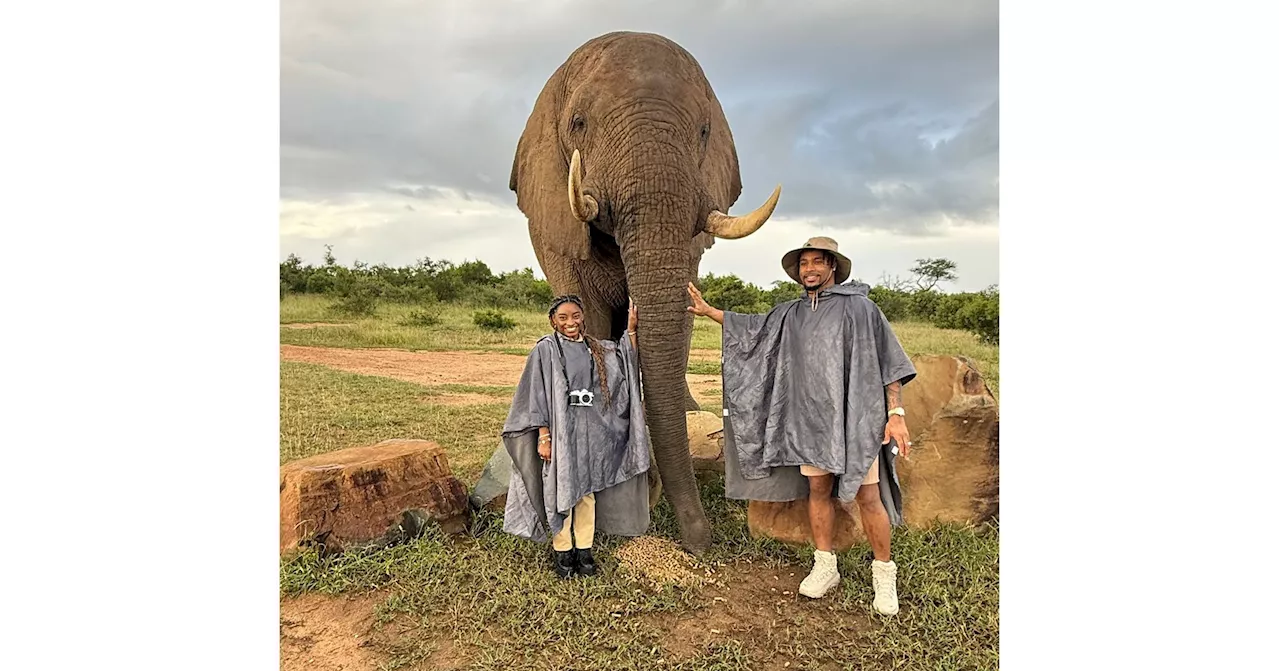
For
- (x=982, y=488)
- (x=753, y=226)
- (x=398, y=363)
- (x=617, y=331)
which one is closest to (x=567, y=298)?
(x=753, y=226)

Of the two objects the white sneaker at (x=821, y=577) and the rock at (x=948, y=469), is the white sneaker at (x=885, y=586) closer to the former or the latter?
the white sneaker at (x=821, y=577)

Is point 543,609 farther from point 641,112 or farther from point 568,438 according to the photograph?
point 641,112

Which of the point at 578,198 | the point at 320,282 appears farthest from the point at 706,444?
the point at 320,282

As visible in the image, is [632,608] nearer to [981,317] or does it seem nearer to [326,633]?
[326,633]

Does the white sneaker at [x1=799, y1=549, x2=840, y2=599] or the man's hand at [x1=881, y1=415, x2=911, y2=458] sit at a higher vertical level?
the man's hand at [x1=881, y1=415, x2=911, y2=458]

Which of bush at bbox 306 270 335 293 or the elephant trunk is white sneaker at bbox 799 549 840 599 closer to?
the elephant trunk

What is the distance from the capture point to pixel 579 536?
3648 mm

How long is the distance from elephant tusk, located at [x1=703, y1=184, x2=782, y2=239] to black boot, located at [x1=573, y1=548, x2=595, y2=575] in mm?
1762

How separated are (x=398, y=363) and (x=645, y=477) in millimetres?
7211

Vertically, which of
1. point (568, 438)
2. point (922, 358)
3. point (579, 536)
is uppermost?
point (922, 358)

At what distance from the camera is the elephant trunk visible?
3.71 metres

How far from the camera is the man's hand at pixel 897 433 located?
3197 millimetres

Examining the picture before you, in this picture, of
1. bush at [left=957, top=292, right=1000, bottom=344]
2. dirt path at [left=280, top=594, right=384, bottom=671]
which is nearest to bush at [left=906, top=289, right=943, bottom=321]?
bush at [left=957, top=292, right=1000, bottom=344]

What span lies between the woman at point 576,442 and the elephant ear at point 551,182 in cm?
85
